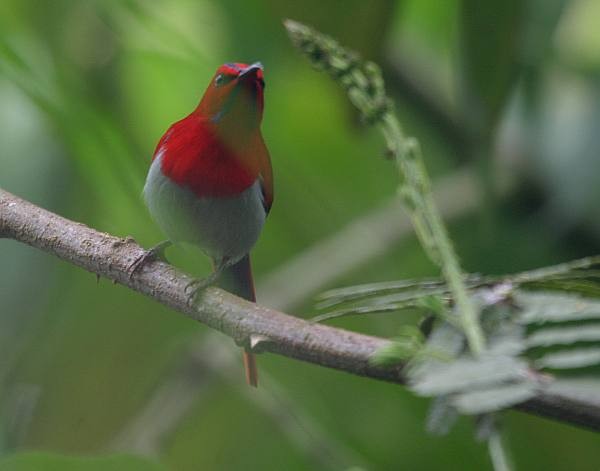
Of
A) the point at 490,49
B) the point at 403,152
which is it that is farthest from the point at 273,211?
the point at 403,152

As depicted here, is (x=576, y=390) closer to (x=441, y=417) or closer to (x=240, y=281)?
(x=441, y=417)

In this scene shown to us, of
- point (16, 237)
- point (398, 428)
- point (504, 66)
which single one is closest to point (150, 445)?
point (398, 428)

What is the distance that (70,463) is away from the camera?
2.40 ft

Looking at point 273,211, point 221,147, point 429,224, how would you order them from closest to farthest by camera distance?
1. point 429,224
2. point 221,147
3. point 273,211

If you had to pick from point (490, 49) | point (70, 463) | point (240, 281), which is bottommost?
point (70, 463)

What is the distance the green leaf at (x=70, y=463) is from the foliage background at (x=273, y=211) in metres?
0.28

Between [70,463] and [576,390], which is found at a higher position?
[576,390]

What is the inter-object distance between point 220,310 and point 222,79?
0.71 feet

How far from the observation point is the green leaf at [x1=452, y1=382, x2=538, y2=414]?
43 cm

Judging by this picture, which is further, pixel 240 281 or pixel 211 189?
pixel 240 281

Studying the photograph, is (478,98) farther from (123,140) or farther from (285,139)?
(285,139)

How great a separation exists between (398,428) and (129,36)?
0.65m

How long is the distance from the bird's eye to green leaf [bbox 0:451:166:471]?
0.97ft

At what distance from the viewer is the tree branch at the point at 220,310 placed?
52cm
